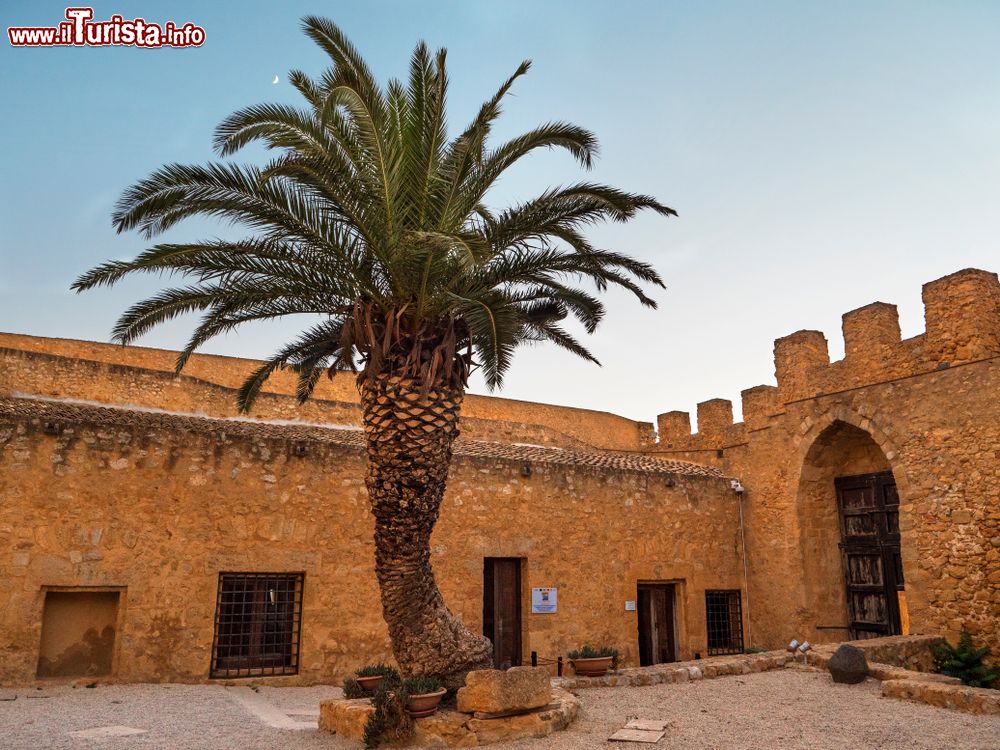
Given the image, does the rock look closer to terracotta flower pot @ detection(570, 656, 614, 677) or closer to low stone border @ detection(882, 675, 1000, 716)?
low stone border @ detection(882, 675, 1000, 716)

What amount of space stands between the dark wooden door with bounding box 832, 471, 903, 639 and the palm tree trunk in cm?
906

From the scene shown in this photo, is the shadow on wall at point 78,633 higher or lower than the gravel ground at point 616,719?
higher

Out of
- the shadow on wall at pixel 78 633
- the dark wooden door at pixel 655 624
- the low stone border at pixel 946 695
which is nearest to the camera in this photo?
the low stone border at pixel 946 695

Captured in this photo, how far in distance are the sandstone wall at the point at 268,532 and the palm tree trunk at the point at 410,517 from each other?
352 cm

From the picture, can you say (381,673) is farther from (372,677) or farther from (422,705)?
(422,705)

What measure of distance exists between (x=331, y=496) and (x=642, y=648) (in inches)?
258

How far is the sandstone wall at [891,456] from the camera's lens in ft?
36.7

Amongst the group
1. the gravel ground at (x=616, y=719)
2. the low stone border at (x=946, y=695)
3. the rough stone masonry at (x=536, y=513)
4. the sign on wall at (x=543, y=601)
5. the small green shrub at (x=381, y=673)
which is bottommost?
the gravel ground at (x=616, y=719)

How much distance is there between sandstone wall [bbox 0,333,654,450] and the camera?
15508mm

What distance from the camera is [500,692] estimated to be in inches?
265

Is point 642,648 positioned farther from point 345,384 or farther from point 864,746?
point 345,384

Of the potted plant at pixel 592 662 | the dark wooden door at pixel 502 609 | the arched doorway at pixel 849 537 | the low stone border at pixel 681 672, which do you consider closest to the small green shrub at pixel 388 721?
the low stone border at pixel 681 672

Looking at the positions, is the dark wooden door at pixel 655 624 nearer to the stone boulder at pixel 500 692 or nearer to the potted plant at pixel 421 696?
the stone boulder at pixel 500 692

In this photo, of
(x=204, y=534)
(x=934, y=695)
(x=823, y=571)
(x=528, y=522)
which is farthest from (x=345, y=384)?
(x=934, y=695)
